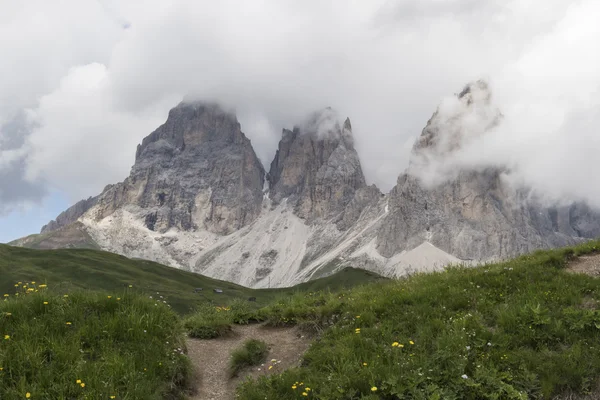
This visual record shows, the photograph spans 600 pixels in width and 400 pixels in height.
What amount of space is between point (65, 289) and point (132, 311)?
2929mm

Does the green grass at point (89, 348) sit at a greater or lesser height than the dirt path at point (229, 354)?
greater

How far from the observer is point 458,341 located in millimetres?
10109

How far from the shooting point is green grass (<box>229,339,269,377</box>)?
11.8m

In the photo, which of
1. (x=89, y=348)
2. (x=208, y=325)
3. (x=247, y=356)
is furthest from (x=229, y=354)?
(x=89, y=348)

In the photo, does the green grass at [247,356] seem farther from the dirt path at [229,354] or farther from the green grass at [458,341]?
the green grass at [458,341]

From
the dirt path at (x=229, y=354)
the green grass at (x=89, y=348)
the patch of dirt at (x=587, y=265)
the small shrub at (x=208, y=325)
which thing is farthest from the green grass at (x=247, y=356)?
the patch of dirt at (x=587, y=265)

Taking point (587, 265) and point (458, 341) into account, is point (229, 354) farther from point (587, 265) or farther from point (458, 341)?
point (587, 265)

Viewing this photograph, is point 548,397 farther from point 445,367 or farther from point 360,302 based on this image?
point 360,302

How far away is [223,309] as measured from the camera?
16.8 meters

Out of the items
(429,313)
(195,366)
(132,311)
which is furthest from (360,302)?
(132,311)

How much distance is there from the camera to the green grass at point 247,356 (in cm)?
1177

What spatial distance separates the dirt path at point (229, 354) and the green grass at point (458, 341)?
2.39 feet

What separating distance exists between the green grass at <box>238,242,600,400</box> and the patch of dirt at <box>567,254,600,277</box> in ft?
2.26

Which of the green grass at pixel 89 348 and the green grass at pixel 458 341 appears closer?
the green grass at pixel 89 348
